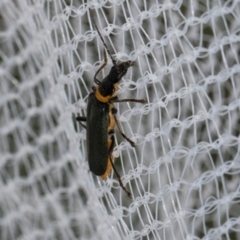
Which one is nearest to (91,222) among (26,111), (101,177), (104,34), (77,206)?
(77,206)

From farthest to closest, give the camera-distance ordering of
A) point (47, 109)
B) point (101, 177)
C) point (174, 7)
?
point (47, 109), point (101, 177), point (174, 7)

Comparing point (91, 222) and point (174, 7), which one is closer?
point (174, 7)

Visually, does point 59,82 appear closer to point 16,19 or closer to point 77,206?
point 16,19

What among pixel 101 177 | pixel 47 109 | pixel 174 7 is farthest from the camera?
pixel 47 109

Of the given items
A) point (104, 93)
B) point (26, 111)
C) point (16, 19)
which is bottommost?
point (104, 93)

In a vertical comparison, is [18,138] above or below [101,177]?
above

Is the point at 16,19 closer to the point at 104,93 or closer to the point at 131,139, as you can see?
the point at 104,93
